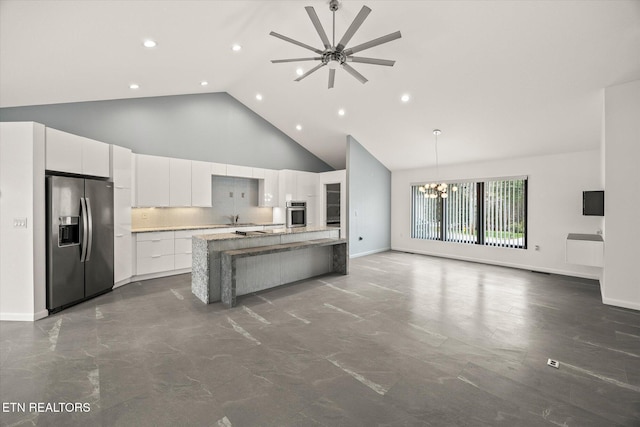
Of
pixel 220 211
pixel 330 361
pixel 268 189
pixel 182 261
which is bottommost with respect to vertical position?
pixel 330 361

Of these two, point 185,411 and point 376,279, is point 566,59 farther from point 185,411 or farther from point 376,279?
point 185,411

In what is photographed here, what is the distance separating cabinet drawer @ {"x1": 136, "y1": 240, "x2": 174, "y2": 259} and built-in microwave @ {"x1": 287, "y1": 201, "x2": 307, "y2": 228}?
2.90 metres

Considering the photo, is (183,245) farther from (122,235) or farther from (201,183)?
(201,183)

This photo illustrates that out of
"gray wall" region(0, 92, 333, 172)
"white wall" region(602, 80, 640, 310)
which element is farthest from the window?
"gray wall" region(0, 92, 333, 172)

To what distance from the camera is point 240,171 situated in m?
6.85

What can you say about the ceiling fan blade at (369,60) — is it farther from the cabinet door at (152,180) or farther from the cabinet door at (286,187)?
the cabinet door at (286,187)

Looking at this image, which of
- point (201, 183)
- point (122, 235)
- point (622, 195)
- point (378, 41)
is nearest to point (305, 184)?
point (201, 183)

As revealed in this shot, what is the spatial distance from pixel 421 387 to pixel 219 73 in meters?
5.76

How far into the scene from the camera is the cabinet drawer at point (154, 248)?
509 cm

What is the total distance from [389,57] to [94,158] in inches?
185

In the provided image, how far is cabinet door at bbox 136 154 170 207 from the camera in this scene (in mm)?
5297

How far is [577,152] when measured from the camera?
18.7ft

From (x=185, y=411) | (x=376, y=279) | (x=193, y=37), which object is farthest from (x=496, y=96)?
(x=185, y=411)

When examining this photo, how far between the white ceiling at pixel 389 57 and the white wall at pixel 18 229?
0.83 metres
